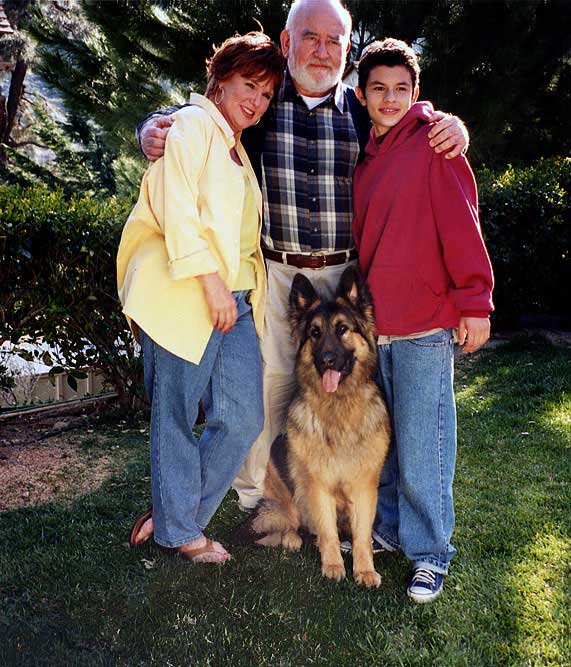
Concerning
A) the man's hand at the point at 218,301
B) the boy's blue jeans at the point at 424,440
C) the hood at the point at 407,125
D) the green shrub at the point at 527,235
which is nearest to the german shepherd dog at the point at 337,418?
the boy's blue jeans at the point at 424,440

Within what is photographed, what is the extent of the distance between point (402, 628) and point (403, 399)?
0.92 m

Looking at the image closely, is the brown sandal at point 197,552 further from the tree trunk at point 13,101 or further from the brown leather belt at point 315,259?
the tree trunk at point 13,101

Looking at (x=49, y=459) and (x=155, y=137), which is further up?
(x=155, y=137)

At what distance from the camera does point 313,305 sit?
3203 millimetres

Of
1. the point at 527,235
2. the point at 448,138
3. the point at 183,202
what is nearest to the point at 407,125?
the point at 448,138

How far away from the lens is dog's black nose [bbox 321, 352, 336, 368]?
308 cm

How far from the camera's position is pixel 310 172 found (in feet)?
10.7

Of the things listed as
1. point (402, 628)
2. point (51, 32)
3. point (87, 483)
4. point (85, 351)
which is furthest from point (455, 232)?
point (51, 32)

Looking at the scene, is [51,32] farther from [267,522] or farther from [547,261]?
[267,522]

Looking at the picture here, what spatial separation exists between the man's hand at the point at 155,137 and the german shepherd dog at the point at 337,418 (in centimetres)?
81

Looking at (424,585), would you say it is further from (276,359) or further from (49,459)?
(49,459)

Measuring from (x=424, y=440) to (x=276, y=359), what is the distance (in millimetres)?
866

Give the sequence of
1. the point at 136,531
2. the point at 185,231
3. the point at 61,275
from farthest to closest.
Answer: the point at 61,275 → the point at 136,531 → the point at 185,231

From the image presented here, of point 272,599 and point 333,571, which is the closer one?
point 272,599
